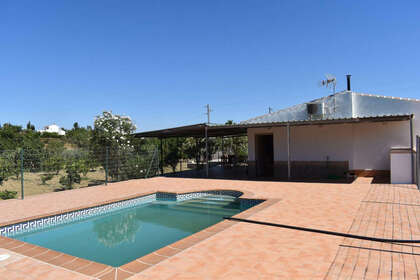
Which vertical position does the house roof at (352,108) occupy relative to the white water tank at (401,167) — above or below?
above

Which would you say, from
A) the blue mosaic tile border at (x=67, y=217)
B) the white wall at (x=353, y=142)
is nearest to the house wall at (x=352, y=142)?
the white wall at (x=353, y=142)

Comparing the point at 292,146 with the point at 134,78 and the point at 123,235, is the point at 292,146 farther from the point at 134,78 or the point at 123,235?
the point at 134,78

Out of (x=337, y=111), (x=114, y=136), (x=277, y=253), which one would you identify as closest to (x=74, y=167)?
(x=114, y=136)

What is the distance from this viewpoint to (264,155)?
16.3 m

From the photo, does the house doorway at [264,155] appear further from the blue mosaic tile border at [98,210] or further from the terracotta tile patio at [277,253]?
the terracotta tile patio at [277,253]

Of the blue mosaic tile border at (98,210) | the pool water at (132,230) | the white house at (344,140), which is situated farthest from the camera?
the white house at (344,140)

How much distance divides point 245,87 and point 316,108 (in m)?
12.0

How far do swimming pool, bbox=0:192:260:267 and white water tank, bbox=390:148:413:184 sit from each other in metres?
6.19

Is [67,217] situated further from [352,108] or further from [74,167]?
[352,108]

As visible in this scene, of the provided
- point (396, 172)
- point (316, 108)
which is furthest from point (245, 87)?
point (396, 172)

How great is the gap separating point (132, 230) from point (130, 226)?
41 cm

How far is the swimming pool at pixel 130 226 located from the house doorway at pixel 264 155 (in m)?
5.30

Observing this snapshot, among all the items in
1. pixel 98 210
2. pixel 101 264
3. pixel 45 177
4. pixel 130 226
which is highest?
pixel 45 177

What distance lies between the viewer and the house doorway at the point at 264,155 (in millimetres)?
15466
